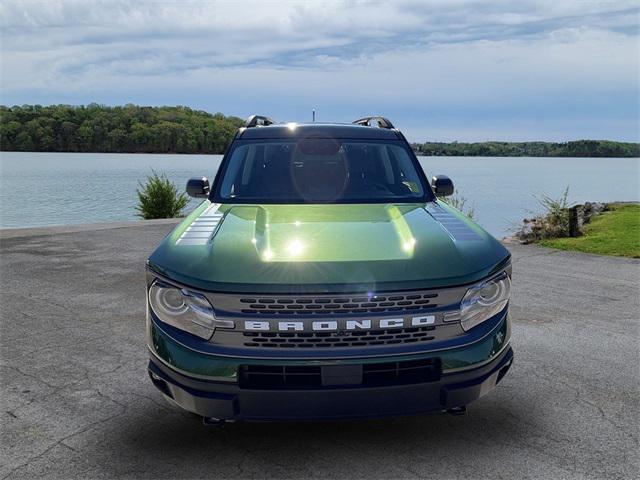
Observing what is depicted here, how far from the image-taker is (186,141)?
53.8 m

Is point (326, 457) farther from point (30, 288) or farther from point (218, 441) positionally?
point (30, 288)

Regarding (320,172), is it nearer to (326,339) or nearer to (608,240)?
(326,339)

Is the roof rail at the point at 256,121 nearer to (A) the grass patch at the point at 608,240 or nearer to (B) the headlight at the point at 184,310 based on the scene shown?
(B) the headlight at the point at 184,310

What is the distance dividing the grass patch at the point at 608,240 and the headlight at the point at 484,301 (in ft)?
28.6

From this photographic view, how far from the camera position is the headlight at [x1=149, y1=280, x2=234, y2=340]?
2980 millimetres

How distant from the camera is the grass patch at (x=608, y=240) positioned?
440 inches

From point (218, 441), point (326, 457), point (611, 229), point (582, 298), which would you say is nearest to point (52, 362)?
point (218, 441)

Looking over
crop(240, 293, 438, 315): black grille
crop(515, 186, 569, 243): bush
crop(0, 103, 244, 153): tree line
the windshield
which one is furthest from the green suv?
crop(0, 103, 244, 153): tree line

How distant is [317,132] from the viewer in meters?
5.10

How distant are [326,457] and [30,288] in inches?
233

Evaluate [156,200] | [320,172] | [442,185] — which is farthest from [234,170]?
[156,200]

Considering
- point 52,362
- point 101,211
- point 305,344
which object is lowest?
point 101,211

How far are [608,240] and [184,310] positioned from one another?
1130 cm

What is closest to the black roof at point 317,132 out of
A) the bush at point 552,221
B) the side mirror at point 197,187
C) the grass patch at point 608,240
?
the side mirror at point 197,187
